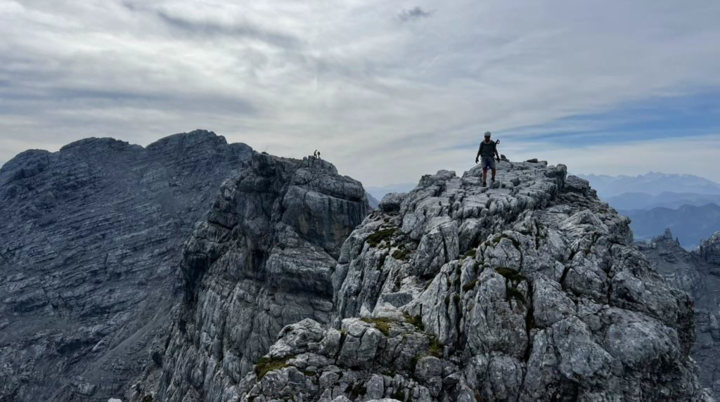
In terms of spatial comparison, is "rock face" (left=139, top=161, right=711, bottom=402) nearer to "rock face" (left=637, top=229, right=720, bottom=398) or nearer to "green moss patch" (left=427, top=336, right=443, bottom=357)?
"green moss patch" (left=427, top=336, right=443, bottom=357)

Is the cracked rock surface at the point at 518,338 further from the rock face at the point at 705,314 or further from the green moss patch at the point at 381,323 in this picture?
the rock face at the point at 705,314

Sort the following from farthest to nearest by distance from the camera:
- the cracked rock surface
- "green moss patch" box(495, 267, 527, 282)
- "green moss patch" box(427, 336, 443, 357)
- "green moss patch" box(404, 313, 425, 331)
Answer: "green moss patch" box(404, 313, 425, 331) < "green moss patch" box(495, 267, 527, 282) < "green moss patch" box(427, 336, 443, 357) < the cracked rock surface

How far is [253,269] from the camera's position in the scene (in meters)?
129

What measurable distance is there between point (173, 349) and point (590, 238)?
143 meters

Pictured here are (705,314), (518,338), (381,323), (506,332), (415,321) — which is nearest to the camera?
(518,338)

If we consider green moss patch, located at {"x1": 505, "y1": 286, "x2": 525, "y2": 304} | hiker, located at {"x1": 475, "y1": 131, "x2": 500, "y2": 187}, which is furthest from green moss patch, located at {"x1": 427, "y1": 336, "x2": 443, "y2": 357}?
hiker, located at {"x1": 475, "y1": 131, "x2": 500, "y2": 187}

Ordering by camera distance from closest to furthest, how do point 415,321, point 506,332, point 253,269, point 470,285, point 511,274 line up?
point 506,332, point 511,274, point 470,285, point 415,321, point 253,269

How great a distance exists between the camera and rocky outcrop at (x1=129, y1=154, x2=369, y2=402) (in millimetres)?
114688

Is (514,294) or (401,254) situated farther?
(401,254)

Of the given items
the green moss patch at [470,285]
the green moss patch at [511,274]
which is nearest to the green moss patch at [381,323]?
the green moss patch at [470,285]

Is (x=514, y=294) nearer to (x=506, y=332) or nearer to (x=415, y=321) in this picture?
(x=506, y=332)

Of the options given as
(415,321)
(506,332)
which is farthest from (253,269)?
(506,332)

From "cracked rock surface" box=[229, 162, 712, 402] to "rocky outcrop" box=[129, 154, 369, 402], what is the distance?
3433 inches

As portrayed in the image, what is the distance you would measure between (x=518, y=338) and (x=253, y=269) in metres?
114
